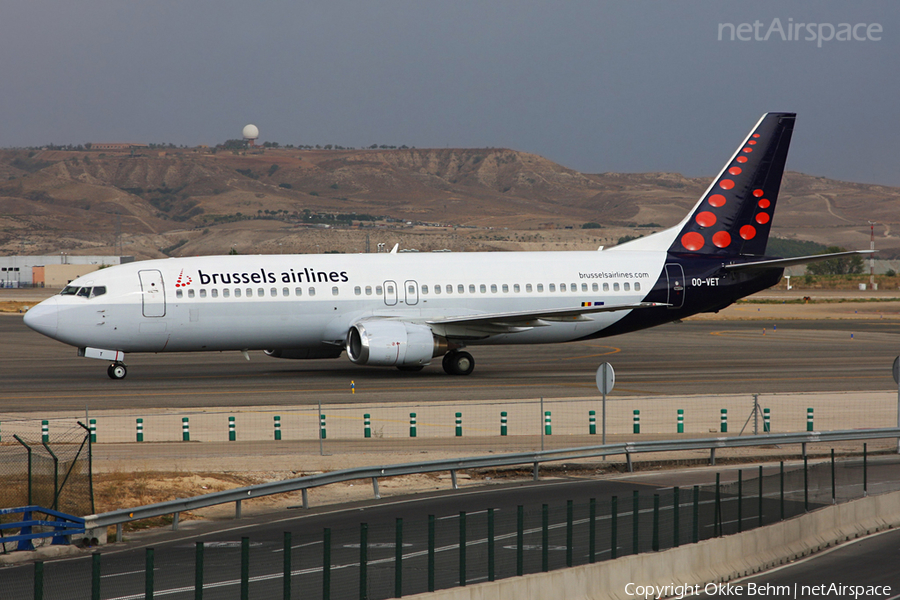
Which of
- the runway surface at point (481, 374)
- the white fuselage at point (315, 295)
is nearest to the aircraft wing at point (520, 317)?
the white fuselage at point (315, 295)

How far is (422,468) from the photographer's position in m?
20.6

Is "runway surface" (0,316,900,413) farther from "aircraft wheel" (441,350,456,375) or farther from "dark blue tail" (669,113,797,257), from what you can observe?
"dark blue tail" (669,113,797,257)

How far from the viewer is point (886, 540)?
1847cm

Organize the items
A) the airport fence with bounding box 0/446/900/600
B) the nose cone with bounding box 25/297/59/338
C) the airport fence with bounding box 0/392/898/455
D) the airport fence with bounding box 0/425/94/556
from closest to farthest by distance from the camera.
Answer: the airport fence with bounding box 0/446/900/600 < the airport fence with bounding box 0/425/94/556 < the airport fence with bounding box 0/392/898/455 < the nose cone with bounding box 25/297/59/338

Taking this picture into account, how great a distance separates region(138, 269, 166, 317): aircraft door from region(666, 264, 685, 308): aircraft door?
20.5m

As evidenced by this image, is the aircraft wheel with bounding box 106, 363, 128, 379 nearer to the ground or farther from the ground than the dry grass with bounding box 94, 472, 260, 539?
farther from the ground

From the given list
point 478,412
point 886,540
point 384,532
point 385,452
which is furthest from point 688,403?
point 384,532

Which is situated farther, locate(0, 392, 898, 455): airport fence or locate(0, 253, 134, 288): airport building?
locate(0, 253, 134, 288): airport building

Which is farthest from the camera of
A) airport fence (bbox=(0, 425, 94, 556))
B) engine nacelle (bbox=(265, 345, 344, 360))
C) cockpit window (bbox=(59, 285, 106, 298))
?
engine nacelle (bbox=(265, 345, 344, 360))

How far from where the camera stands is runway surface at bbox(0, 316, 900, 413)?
35.2 metres

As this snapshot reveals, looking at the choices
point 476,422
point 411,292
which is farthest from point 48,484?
point 411,292

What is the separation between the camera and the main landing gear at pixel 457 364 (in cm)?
4178

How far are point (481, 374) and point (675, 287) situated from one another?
9.04 meters

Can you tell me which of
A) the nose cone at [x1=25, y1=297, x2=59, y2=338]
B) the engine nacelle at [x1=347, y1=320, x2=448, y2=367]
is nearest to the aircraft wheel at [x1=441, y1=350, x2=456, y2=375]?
the engine nacelle at [x1=347, y1=320, x2=448, y2=367]
